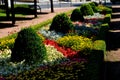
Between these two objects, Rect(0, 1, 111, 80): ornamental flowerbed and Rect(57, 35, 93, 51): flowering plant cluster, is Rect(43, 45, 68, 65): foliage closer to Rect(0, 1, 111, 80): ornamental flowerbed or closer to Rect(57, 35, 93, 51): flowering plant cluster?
Rect(0, 1, 111, 80): ornamental flowerbed

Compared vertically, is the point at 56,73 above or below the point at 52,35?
below

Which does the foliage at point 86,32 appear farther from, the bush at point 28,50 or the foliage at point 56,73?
the foliage at point 56,73

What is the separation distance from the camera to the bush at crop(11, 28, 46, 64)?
12.9m

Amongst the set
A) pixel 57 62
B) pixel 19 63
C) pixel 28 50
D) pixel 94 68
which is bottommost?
pixel 57 62

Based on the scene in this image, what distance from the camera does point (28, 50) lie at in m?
12.9

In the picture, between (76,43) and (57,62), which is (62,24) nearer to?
(76,43)

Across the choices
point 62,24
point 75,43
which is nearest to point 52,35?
point 62,24

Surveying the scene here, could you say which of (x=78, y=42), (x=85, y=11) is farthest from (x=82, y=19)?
(x=78, y=42)

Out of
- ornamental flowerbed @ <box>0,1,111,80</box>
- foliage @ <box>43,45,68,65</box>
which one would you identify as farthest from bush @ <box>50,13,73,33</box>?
foliage @ <box>43,45,68,65</box>

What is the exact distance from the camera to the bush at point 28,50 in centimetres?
1288

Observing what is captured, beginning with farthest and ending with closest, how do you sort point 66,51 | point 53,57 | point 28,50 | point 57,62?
point 66,51
point 53,57
point 57,62
point 28,50

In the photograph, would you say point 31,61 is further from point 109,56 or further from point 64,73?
point 109,56

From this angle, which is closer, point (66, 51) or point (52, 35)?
point (66, 51)

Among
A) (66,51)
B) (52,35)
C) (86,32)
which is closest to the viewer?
(66,51)
